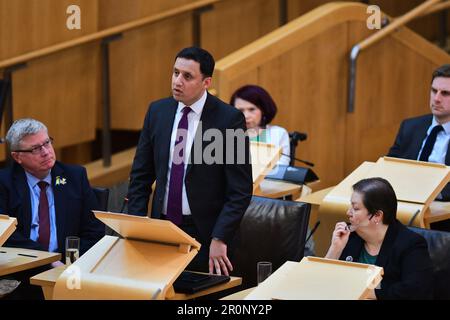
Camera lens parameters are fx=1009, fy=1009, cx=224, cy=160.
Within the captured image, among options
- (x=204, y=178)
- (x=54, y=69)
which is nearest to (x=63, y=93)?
(x=54, y=69)

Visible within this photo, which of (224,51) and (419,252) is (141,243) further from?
(224,51)

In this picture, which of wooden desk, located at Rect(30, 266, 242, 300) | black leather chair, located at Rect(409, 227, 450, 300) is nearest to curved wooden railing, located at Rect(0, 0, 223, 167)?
wooden desk, located at Rect(30, 266, 242, 300)

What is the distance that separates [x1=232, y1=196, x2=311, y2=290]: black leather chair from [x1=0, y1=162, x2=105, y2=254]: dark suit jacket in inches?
28.9

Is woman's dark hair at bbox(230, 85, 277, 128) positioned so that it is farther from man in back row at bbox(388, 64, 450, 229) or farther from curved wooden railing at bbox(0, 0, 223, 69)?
curved wooden railing at bbox(0, 0, 223, 69)

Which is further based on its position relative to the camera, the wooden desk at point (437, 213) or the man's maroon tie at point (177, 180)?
the wooden desk at point (437, 213)

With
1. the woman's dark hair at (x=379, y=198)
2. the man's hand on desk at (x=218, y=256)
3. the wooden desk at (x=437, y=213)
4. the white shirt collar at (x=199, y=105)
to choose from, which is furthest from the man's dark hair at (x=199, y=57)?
the wooden desk at (x=437, y=213)

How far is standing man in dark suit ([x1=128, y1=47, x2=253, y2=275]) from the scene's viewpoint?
4.43 metres

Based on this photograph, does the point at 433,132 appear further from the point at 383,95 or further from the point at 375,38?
the point at 383,95

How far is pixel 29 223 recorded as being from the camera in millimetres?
4973

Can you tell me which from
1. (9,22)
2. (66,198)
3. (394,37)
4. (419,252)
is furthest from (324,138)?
(419,252)

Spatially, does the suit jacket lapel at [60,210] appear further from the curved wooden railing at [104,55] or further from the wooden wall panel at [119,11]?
the wooden wall panel at [119,11]

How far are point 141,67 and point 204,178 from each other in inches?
138

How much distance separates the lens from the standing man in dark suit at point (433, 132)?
576 cm

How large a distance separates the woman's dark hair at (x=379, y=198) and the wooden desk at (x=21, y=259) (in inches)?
55.3
